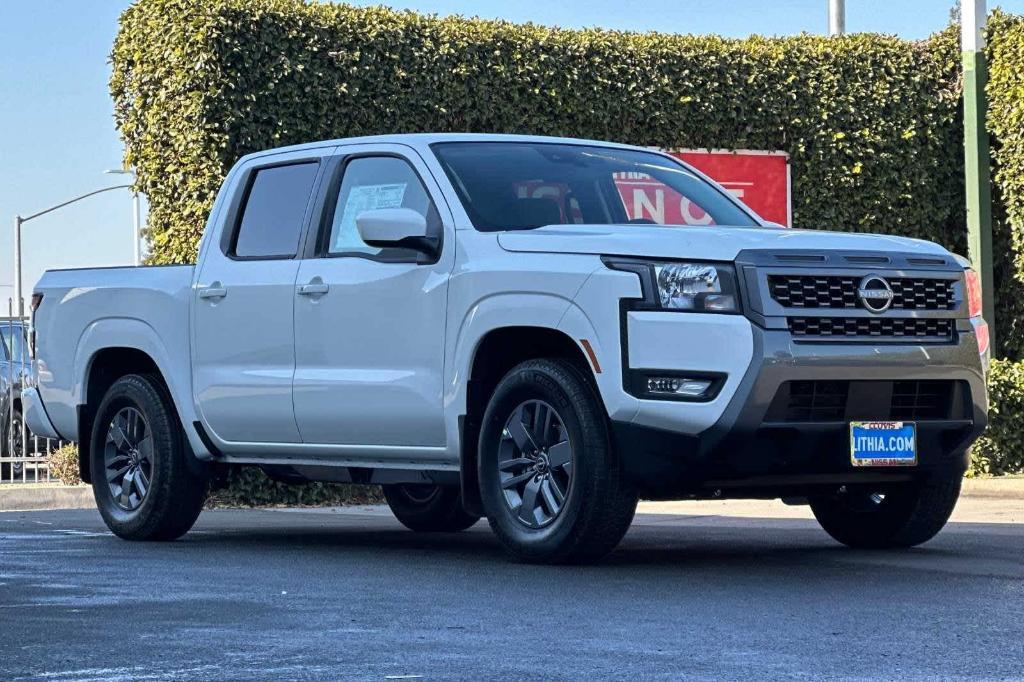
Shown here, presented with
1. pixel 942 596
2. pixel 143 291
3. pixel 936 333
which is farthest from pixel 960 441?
A: pixel 143 291

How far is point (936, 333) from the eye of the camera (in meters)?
8.80

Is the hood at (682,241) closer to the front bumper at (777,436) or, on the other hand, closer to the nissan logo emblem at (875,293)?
the nissan logo emblem at (875,293)

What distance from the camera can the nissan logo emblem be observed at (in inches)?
334

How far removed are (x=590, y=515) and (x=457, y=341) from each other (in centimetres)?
113

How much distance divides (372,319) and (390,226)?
0.55 meters

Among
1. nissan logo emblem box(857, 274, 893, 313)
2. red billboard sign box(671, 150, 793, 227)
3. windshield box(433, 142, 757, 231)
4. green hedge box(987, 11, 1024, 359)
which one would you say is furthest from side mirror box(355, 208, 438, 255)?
green hedge box(987, 11, 1024, 359)

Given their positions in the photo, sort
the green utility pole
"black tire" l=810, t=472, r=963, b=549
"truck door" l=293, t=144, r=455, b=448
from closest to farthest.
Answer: "truck door" l=293, t=144, r=455, b=448 → "black tire" l=810, t=472, r=963, b=549 → the green utility pole

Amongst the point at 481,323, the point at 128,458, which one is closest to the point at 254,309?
the point at 128,458

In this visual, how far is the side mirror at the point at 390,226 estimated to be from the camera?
9188 mm

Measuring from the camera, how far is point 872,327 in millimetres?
8523

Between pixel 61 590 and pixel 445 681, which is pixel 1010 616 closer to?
pixel 445 681

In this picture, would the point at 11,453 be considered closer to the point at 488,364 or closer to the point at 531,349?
the point at 488,364

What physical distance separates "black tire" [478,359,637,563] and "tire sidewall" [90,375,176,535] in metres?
2.47

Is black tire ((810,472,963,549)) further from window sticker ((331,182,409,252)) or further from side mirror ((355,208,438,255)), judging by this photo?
window sticker ((331,182,409,252))
